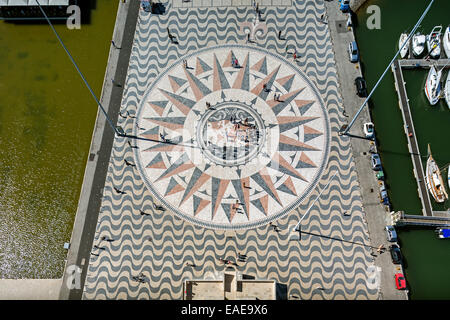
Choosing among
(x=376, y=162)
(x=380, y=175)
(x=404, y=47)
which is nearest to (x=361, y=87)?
(x=404, y=47)

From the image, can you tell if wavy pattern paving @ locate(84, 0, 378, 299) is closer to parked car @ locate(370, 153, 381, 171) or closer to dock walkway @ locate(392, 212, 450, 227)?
parked car @ locate(370, 153, 381, 171)

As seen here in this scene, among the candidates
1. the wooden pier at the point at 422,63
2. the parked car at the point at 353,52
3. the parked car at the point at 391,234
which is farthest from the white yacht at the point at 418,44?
the parked car at the point at 391,234

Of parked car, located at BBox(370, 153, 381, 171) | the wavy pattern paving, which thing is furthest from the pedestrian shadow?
parked car, located at BBox(370, 153, 381, 171)

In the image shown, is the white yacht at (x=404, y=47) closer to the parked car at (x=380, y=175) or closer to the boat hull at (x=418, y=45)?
the boat hull at (x=418, y=45)

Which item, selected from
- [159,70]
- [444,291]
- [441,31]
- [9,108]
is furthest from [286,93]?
[9,108]

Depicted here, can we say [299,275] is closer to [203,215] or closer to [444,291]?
[203,215]
